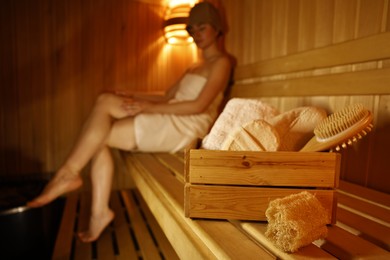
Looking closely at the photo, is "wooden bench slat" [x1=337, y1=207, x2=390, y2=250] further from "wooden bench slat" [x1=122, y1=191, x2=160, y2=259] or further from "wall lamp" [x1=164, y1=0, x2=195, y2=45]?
"wall lamp" [x1=164, y1=0, x2=195, y2=45]

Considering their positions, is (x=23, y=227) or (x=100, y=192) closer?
(x=100, y=192)

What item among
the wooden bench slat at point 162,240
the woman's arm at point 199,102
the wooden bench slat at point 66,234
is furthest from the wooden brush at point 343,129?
the wooden bench slat at point 66,234

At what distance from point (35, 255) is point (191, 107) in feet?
4.40

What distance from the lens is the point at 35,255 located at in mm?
1828

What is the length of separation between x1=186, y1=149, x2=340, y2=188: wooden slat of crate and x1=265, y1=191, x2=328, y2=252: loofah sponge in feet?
0.25

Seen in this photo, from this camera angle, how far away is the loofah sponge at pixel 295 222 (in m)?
0.55

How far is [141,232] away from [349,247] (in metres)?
1.34

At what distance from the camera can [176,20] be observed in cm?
244

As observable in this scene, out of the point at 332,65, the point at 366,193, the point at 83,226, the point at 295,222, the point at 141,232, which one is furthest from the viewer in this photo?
the point at 83,226

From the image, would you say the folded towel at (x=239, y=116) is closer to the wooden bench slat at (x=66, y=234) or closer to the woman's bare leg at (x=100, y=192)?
the woman's bare leg at (x=100, y=192)

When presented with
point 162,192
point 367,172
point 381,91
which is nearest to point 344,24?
point 381,91

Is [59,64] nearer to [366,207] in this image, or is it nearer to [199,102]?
[199,102]

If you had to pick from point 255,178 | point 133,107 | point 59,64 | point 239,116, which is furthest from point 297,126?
point 59,64

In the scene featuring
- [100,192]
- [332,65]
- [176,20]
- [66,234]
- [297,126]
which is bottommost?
[66,234]
